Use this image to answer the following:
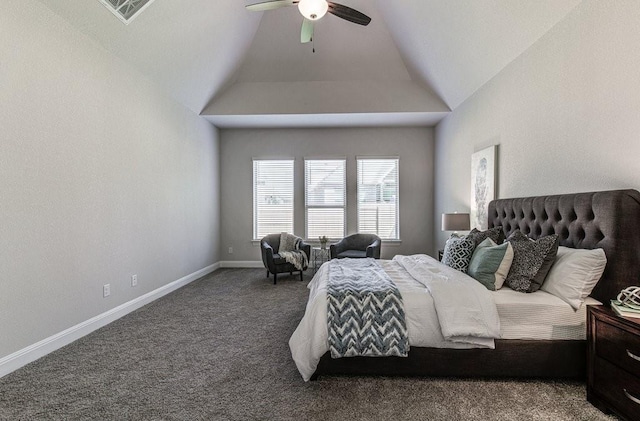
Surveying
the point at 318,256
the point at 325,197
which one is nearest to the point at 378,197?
the point at 325,197

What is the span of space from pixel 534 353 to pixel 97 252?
3.99 metres

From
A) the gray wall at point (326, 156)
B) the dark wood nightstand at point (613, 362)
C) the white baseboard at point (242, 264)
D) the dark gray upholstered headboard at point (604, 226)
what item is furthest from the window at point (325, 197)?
the dark wood nightstand at point (613, 362)

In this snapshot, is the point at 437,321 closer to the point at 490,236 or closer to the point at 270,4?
the point at 490,236

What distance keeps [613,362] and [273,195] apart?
583cm

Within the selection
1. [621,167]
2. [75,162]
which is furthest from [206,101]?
[621,167]

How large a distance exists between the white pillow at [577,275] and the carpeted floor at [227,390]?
0.61 m

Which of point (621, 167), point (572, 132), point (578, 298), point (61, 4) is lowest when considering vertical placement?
point (578, 298)

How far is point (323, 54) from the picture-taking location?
536 centimetres

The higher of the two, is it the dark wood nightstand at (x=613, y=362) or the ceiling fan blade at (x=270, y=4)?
the ceiling fan blade at (x=270, y=4)

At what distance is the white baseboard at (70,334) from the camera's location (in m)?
2.45

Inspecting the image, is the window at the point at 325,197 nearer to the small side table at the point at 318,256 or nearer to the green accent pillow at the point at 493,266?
the small side table at the point at 318,256

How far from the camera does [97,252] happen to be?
335 cm

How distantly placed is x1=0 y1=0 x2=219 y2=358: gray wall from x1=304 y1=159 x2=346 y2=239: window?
287cm

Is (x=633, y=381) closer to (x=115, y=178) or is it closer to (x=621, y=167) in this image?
(x=621, y=167)
